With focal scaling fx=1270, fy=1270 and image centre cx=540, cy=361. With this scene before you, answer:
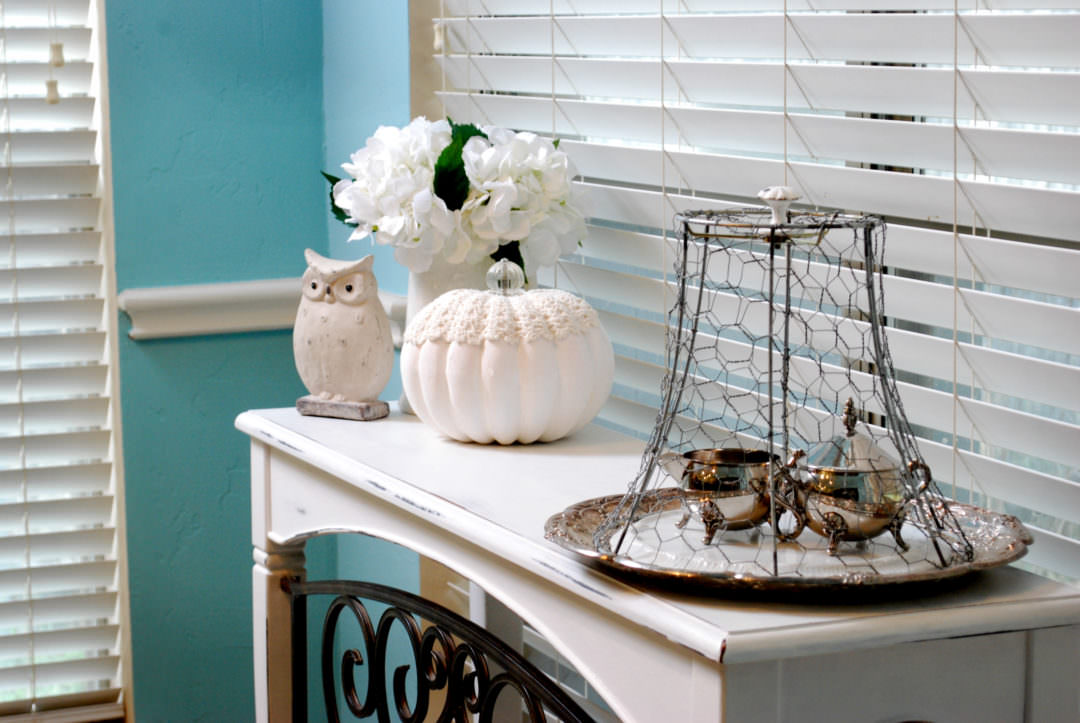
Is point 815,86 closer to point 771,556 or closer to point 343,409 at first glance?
point 771,556

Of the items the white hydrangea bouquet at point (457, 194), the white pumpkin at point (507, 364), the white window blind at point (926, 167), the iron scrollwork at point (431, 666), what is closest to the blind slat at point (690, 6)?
the white window blind at point (926, 167)

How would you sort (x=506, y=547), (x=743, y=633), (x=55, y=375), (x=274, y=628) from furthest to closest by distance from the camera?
(x=55, y=375) < (x=274, y=628) < (x=506, y=547) < (x=743, y=633)

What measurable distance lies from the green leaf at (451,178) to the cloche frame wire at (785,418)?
254 mm

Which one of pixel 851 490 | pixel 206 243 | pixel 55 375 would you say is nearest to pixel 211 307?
pixel 206 243

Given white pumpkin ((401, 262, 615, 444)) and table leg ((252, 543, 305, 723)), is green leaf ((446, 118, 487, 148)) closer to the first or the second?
white pumpkin ((401, 262, 615, 444))

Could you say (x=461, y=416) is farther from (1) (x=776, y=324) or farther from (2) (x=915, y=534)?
(2) (x=915, y=534)

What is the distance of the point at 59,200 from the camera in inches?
77.6

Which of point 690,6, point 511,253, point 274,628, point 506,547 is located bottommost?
point 274,628

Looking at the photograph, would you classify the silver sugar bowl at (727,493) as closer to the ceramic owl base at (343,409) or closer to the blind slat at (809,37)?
the blind slat at (809,37)

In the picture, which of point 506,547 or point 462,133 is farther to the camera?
point 462,133

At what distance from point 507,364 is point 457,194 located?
0.78 feet

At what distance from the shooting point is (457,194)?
1309 mm

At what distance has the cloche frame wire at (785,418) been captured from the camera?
773 millimetres

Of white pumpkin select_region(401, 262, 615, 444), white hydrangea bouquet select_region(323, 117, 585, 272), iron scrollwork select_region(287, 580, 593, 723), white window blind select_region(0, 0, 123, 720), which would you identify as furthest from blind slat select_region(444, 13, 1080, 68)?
white window blind select_region(0, 0, 123, 720)
